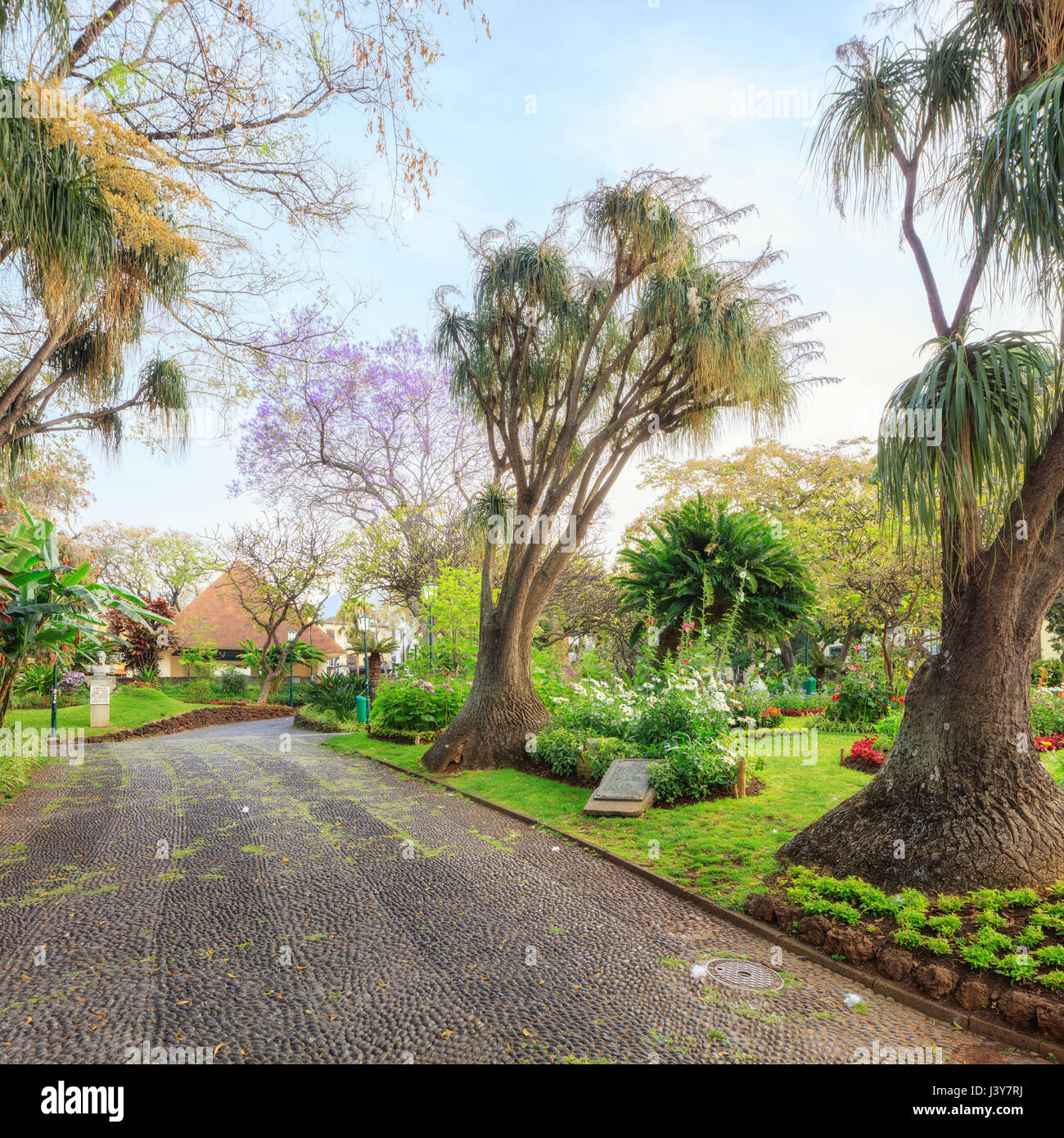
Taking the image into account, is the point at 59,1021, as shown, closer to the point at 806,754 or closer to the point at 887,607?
the point at 806,754

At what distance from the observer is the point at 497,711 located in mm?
9383

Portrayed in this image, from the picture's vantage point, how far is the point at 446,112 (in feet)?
15.9

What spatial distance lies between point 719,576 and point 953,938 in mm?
7409

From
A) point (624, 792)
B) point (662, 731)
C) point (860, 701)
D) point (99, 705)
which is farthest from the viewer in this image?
point (99, 705)

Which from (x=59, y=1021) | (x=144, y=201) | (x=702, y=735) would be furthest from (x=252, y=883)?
(x=144, y=201)

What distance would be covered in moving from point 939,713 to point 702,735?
319 centimetres

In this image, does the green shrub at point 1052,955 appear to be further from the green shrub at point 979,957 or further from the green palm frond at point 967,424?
the green palm frond at point 967,424

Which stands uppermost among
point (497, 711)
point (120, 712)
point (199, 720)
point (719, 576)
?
point (719, 576)

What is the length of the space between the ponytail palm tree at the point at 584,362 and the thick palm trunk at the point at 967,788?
4.93 m

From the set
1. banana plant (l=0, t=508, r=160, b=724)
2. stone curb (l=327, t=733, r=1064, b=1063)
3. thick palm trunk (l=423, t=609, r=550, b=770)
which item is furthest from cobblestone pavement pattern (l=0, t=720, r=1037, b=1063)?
thick palm trunk (l=423, t=609, r=550, b=770)

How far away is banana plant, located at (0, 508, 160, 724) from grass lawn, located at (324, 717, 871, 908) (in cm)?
436

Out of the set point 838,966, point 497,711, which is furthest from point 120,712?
point 838,966

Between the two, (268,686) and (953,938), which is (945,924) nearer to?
(953,938)

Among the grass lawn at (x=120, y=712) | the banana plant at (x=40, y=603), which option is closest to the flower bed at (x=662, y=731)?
the banana plant at (x=40, y=603)
